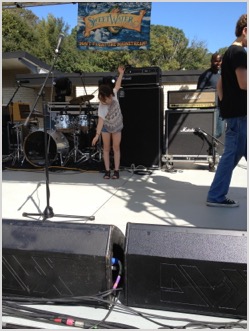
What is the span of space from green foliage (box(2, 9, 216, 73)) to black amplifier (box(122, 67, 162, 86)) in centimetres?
1810

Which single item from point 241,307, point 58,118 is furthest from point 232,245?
point 58,118

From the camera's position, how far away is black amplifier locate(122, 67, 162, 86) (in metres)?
5.32

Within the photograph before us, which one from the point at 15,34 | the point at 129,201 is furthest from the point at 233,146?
the point at 15,34

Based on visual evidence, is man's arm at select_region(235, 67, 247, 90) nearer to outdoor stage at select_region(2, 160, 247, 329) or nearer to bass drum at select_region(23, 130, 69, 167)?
outdoor stage at select_region(2, 160, 247, 329)

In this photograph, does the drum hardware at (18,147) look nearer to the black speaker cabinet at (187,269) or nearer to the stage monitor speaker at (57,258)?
the stage monitor speaker at (57,258)

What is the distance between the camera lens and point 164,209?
3.43 m

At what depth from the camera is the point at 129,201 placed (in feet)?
12.3

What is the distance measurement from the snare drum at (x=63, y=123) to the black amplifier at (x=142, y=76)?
1.44m

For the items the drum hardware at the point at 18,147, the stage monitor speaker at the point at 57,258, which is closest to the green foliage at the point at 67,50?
the drum hardware at the point at 18,147

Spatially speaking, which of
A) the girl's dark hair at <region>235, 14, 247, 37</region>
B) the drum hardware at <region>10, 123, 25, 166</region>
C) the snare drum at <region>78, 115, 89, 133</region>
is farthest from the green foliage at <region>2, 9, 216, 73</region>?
the girl's dark hair at <region>235, 14, 247, 37</region>

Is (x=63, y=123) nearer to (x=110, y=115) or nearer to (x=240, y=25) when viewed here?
(x=110, y=115)

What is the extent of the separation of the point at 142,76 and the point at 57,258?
3.98m

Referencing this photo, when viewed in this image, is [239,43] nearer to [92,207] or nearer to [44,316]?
[92,207]

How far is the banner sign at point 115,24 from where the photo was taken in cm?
596
